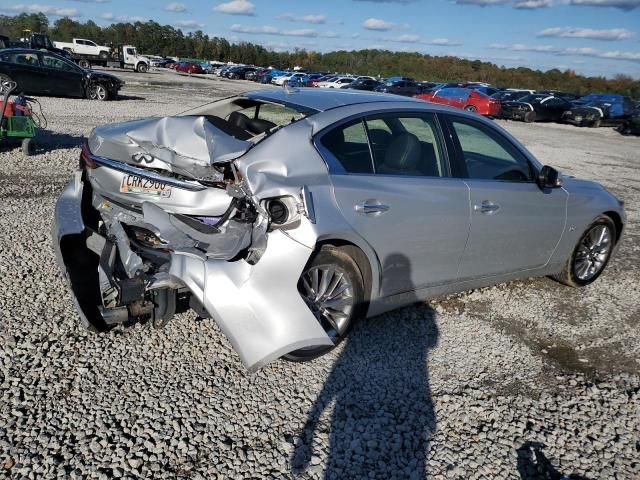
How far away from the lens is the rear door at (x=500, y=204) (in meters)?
4.17

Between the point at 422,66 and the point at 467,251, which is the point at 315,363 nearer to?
the point at 467,251

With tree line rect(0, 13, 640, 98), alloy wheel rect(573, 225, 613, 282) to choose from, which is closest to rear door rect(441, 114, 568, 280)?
alloy wheel rect(573, 225, 613, 282)

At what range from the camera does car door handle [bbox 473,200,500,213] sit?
4.09 meters

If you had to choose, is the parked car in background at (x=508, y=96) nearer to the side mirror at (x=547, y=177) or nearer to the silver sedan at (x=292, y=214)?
the side mirror at (x=547, y=177)

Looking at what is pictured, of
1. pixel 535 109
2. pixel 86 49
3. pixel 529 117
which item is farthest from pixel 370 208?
pixel 86 49

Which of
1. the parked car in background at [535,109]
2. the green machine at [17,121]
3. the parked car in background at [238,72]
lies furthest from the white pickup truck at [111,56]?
the green machine at [17,121]

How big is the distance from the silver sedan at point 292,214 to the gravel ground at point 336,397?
0.31 metres

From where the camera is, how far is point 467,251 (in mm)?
4156

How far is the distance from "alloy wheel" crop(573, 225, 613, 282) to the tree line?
78824 mm

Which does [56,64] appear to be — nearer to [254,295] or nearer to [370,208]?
[370,208]

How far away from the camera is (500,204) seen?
4.25 m

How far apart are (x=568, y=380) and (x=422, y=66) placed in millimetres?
90435

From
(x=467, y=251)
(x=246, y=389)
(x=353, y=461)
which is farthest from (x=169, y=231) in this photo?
(x=467, y=251)

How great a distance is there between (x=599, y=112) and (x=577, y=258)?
27799 millimetres
